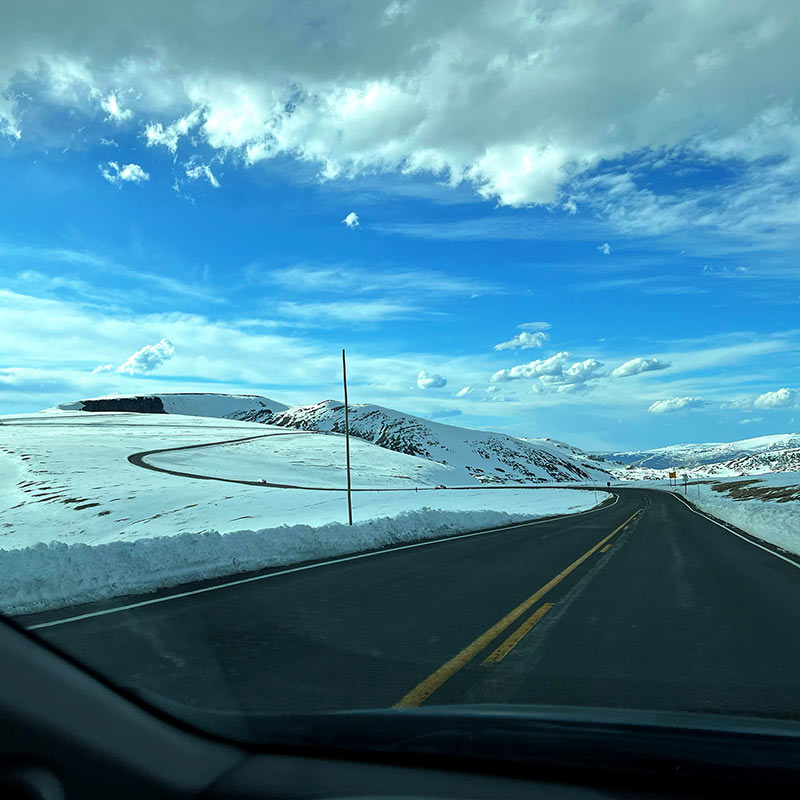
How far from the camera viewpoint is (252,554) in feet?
43.6

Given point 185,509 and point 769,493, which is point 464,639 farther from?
point 769,493


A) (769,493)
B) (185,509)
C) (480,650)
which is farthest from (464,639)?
(769,493)

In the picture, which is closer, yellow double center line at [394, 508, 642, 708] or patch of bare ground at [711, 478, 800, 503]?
yellow double center line at [394, 508, 642, 708]

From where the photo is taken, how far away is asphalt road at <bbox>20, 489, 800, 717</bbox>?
4.86 m

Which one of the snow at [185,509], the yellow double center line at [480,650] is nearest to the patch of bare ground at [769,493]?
the snow at [185,509]

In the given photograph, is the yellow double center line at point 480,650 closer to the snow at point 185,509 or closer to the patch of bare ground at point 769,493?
the snow at point 185,509

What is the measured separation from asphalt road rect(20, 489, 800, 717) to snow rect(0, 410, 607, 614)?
211 centimetres

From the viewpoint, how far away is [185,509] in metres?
36.2

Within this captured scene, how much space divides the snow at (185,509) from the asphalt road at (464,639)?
2.11m

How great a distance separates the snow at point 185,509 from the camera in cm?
1070

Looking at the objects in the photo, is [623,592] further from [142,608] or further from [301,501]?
[301,501]

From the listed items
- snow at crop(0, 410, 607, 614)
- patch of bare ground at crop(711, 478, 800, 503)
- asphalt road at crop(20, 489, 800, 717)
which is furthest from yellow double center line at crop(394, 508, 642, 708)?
patch of bare ground at crop(711, 478, 800, 503)

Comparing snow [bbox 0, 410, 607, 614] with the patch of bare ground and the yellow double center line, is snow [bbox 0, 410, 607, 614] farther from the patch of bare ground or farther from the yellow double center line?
the patch of bare ground

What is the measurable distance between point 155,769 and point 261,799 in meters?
0.37
